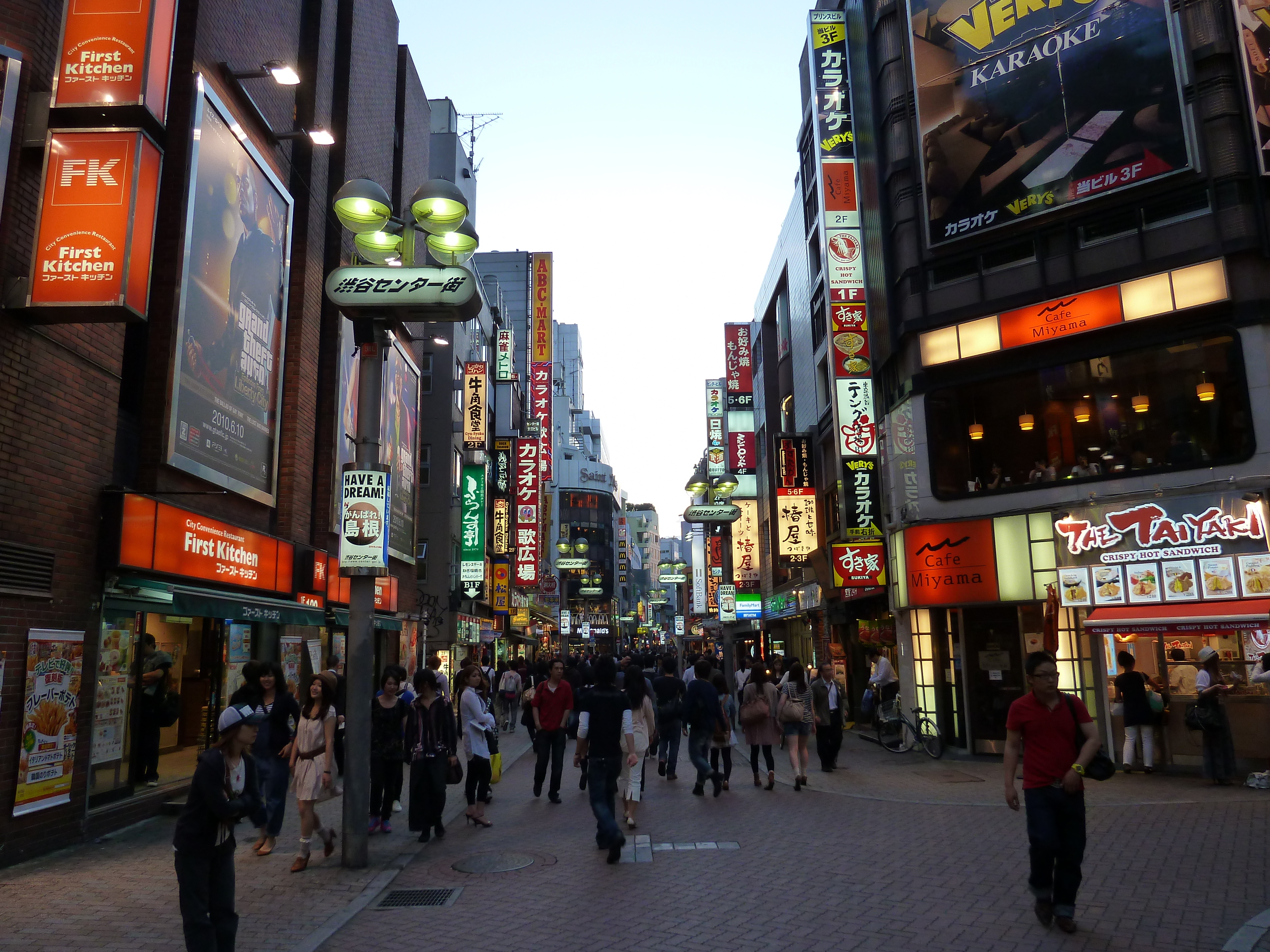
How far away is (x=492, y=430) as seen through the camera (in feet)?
154


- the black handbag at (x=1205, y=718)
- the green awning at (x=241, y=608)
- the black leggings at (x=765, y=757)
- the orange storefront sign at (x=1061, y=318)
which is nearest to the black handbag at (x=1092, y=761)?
the black leggings at (x=765, y=757)

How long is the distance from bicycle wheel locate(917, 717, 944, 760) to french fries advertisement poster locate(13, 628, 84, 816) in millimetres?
14493

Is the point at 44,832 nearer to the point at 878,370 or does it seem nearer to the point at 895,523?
the point at 895,523

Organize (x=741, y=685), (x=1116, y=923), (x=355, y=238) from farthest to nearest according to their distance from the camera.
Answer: (x=741, y=685)
(x=355, y=238)
(x=1116, y=923)

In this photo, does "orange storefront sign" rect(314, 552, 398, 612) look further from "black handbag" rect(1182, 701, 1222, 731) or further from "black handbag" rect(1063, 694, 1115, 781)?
"black handbag" rect(1182, 701, 1222, 731)

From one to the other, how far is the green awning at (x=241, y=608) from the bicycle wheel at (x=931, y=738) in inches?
471

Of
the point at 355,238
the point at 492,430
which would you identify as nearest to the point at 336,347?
the point at 355,238

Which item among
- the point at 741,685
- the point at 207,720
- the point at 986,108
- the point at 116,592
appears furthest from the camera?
the point at 741,685

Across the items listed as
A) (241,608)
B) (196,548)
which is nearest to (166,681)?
(241,608)

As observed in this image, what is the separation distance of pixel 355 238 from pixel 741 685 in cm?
1461

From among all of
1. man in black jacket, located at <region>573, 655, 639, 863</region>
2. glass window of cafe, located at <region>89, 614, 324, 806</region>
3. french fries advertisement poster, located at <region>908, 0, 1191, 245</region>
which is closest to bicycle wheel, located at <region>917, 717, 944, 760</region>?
french fries advertisement poster, located at <region>908, 0, 1191, 245</region>

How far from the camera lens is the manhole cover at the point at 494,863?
900 cm

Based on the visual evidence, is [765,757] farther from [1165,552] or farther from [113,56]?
[113,56]

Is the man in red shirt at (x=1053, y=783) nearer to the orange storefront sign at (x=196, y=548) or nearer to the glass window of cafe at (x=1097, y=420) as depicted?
the orange storefront sign at (x=196, y=548)
